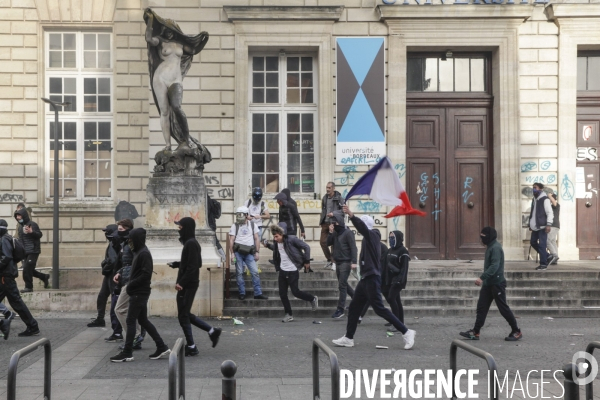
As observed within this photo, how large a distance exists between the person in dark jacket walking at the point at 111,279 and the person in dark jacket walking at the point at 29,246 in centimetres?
369

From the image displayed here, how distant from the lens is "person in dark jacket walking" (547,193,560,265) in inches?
687

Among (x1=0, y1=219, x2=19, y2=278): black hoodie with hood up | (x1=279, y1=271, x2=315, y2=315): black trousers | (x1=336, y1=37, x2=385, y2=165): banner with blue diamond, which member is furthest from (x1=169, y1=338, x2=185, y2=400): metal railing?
(x1=336, y1=37, x2=385, y2=165): banner with blue diamond

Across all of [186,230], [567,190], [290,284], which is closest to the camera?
[186,230]

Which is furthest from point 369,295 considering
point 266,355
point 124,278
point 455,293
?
point 455,293

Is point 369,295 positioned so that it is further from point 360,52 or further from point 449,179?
point 360,52

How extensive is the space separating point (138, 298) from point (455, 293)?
7.42m

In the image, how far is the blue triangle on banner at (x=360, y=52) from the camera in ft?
64.0

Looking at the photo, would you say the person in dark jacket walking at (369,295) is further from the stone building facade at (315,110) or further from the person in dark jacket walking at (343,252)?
the stone building facade at (315,110)

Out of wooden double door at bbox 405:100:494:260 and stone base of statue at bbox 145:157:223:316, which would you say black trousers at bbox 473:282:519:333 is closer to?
stone base of statue at bbox 145:157:223:316

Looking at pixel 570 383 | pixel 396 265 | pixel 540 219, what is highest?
pixel 540 219

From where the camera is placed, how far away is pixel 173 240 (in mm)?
14570

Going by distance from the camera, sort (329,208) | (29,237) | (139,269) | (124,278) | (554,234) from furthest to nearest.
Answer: (554,234), (329,208), (29,237), (124,278), (139,269)

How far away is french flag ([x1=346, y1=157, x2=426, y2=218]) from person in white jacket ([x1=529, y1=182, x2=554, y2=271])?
5.91 m

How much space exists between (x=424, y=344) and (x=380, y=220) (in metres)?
7.97
